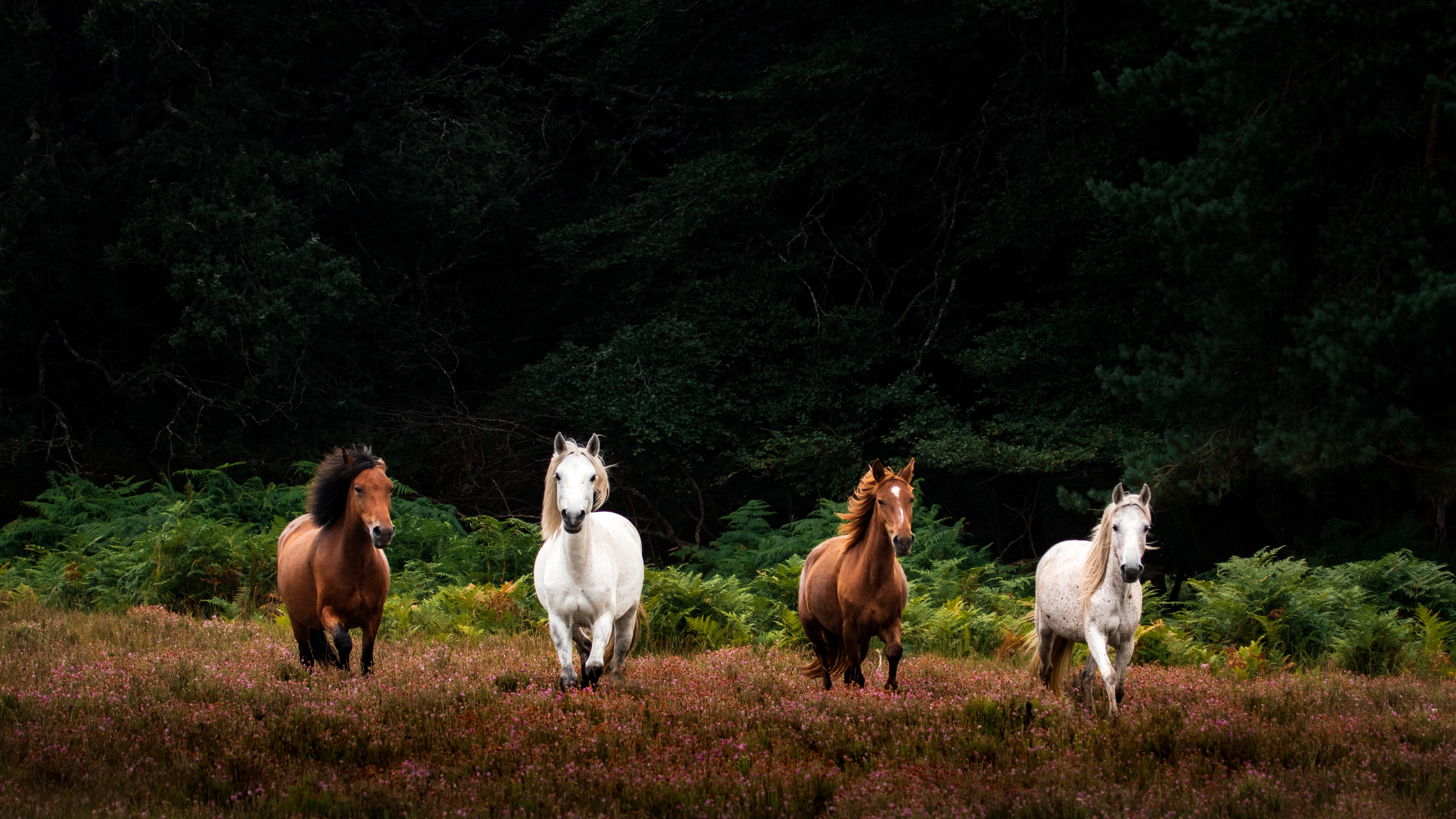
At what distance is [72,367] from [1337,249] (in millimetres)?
20744

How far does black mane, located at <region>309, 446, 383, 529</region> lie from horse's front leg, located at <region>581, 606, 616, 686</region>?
1923 mm

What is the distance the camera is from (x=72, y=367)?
1989 centimetres

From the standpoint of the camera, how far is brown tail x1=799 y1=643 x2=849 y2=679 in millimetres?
7738

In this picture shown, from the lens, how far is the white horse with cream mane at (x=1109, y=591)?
21.7 feet

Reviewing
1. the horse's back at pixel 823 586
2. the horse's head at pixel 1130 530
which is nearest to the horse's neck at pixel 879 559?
the horse's back at pixel 823 586

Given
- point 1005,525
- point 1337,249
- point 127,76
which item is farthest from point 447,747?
point 127,76

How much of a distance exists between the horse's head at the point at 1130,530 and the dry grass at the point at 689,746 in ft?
2.95

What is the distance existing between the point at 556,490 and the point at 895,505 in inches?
92.5

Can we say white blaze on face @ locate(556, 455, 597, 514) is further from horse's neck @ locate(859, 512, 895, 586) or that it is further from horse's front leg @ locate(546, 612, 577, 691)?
horse's neck @ locate(859, 512, 895, 586)

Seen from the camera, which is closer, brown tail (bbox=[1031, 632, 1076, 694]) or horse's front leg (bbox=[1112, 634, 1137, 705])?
horse's front leg (bbox=[1112, 634, 1137, 705])

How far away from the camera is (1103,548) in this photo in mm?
6930

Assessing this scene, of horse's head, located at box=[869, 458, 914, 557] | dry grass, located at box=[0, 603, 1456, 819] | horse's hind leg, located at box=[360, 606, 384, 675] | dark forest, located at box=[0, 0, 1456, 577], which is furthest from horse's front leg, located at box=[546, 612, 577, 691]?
dark forest, located at box=[0, 0, 1456, 577]

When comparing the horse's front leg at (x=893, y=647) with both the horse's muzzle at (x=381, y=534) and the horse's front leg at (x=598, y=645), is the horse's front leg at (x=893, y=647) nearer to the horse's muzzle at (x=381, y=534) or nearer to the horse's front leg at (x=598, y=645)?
the horse's front leg at (x=598, y=645)

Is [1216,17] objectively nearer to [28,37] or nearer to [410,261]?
[410,261]
